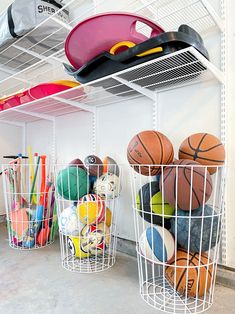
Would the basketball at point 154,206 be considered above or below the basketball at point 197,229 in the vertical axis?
above

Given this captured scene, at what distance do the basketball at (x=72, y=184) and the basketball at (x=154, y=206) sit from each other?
38 centimetres

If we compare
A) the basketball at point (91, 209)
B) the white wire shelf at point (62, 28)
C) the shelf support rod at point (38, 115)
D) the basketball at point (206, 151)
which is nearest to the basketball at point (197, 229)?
the basketball at point (206, 151)

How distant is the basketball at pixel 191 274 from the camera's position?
2.81 ft

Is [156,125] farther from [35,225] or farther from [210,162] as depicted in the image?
[35,225]

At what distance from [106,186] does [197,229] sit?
51 centimetres

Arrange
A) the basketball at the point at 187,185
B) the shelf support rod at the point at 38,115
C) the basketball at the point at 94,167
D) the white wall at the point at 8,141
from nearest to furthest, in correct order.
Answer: the basketball at the point at 187,185 → the basketball at the point at 94,167 → the shelf support rod at the point at 38,115 → the white wall at the point at 8,141

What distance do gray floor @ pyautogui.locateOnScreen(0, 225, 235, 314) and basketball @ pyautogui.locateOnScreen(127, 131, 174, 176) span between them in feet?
1.64

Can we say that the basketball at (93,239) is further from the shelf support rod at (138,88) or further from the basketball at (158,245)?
the shelf support rod at (138,88)

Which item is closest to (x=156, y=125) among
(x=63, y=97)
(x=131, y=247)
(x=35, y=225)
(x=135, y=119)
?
(x=135, y=119)

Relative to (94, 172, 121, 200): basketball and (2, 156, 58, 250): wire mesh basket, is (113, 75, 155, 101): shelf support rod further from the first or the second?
(2, 156, 58, 250): wire mesh basket

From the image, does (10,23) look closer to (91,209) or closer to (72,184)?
(72,184)

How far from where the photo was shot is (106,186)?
48.1 inches

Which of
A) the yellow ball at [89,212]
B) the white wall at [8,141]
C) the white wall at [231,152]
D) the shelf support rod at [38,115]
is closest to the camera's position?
the white wall at [231,152]

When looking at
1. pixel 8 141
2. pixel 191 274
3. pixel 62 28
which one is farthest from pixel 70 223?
pixel 8 141
